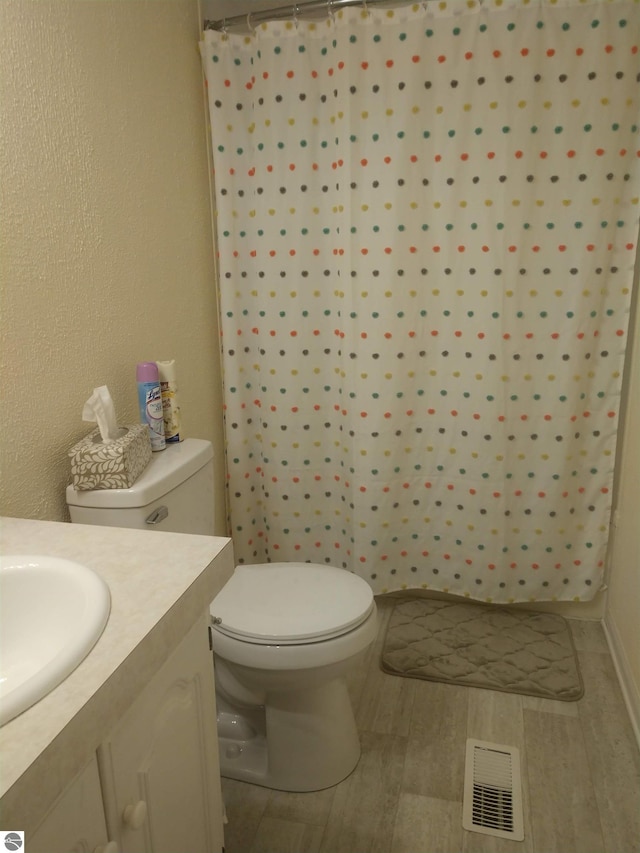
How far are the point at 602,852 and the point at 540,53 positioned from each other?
197 cm

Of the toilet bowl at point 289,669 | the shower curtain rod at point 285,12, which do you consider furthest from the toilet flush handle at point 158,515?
the shower curtain rod at point 285,12

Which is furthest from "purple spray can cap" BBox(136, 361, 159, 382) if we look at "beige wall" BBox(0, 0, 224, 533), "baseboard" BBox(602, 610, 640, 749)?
"baseboard" BBox(602, 610, 640, 749)

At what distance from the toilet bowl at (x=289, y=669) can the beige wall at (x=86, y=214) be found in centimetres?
50

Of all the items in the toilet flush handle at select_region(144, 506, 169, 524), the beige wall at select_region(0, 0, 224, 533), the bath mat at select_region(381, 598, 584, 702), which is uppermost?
the beige wall at select_region(0, 0, 224, 533)

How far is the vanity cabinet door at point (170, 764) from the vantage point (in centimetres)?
74

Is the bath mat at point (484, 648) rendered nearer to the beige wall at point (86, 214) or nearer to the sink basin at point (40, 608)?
the beige wall at point (86, 214)

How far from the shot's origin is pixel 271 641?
1.34 meters

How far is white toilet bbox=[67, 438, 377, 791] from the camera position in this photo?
131 cm

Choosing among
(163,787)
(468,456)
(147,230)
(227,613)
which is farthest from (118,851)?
(468,456)

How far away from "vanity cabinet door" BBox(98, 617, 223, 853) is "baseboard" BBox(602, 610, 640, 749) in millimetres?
1172

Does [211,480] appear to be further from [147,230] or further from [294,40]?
[294,40]
